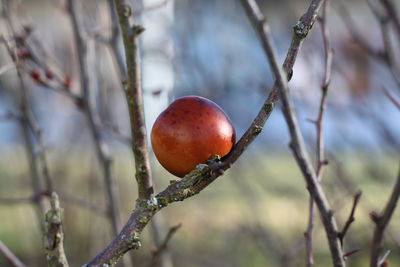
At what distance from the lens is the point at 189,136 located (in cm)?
105

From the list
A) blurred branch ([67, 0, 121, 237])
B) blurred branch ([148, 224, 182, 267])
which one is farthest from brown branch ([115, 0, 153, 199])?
blurred branch ([67, 0, 121, 237])

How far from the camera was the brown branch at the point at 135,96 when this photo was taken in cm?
85

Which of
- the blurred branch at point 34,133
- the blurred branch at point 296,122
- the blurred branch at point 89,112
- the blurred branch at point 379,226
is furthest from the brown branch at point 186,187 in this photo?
the blurred branch at point 89,112

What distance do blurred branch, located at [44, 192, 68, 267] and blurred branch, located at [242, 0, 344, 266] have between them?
393 millimetres

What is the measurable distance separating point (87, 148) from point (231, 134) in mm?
3905

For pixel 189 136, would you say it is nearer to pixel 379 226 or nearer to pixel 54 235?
pixel 54 235

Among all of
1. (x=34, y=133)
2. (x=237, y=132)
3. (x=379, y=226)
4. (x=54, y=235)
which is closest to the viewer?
(x=54, y=235)

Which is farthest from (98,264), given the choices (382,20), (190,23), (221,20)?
(221,20)

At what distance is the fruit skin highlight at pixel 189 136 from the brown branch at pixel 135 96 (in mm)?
86

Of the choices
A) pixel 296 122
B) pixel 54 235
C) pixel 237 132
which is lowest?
pixel 54 235

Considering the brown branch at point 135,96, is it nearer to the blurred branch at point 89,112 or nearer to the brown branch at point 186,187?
the brown branch at point 186,187

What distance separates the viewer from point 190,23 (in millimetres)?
4059

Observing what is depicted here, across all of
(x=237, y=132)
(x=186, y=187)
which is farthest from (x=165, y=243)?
(x=237, y=132)

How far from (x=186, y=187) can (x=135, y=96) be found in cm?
22
